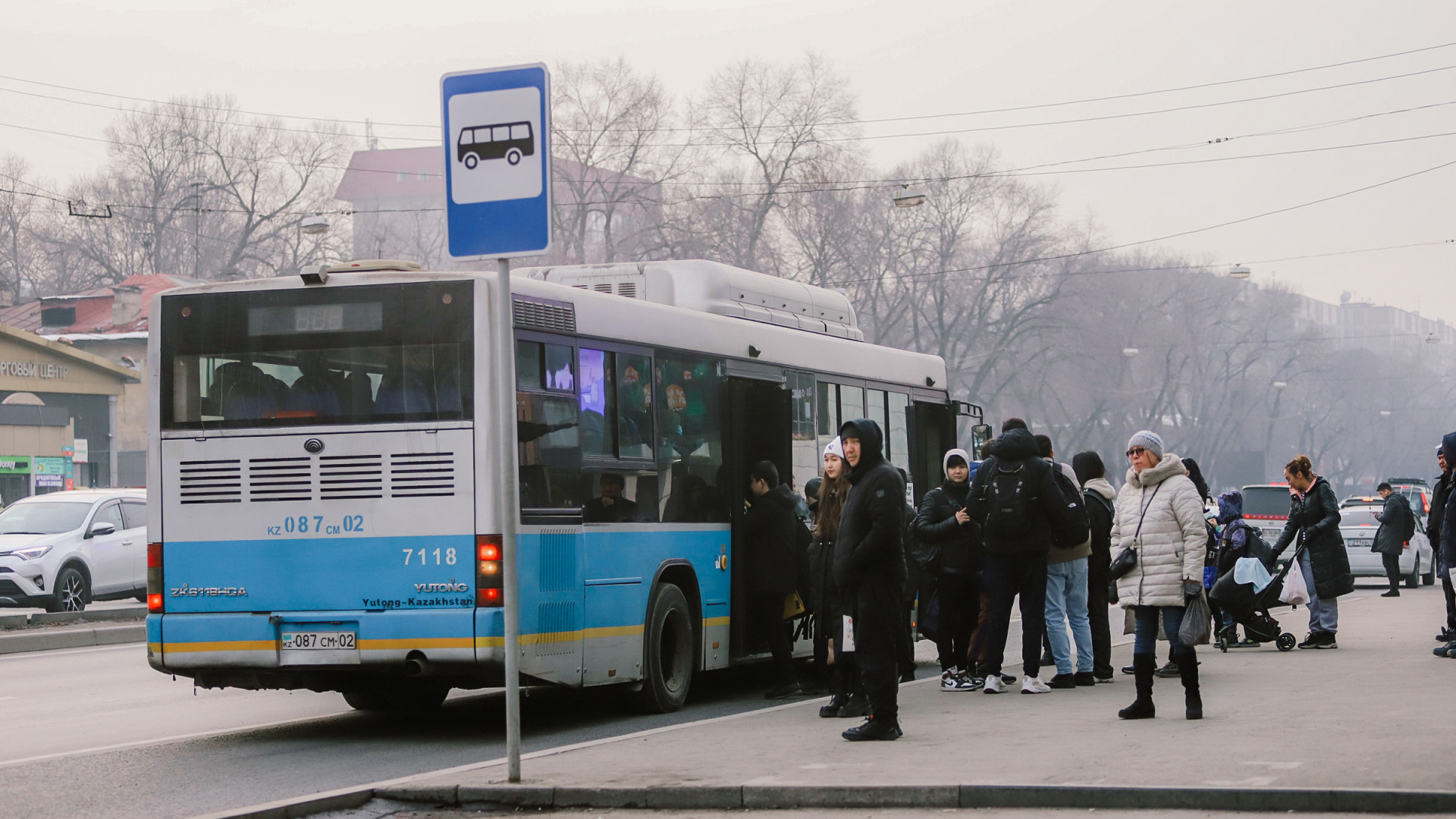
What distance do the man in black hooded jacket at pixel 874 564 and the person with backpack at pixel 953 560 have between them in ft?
9.54

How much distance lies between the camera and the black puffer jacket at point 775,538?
41.5 feet

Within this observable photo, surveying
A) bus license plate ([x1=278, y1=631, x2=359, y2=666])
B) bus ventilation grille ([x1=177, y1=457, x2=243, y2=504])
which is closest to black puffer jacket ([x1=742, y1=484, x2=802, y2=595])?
bus license plate ([x1=278, y1=631, x2=359, y2=666])

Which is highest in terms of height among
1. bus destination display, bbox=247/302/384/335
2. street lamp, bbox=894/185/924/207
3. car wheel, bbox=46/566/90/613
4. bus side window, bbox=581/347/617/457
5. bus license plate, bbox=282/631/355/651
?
street lamp, bbox=894/185/924/207

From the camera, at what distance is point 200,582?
10.7m

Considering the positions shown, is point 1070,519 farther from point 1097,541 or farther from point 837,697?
point 837,697

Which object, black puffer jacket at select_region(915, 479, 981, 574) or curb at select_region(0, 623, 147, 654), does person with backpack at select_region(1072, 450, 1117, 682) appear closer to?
black puffer jacket at select_region(915, 479, 981, 574)

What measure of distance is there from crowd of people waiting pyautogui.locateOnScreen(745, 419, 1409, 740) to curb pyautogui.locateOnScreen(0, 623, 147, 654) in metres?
9.49

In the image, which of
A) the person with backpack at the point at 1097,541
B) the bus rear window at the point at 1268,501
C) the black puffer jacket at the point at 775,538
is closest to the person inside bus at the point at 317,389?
the black puffer jacket at the point at 775,538

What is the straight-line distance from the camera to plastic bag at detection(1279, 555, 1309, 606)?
1614 centimetres

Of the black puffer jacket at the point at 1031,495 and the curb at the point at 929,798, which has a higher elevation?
the black puffer jacket at the point at 1031,495

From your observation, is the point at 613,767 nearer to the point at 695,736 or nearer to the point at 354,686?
the point at 695,736

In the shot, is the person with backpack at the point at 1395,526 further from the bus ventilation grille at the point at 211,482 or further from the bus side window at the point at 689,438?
the bus ventilation grille at the point at 211,482

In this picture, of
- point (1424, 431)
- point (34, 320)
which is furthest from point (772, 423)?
point (1424, 431)

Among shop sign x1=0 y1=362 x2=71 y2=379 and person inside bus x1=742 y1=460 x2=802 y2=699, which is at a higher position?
shop sign x1=0 y1=362 x2=71 y2=379
